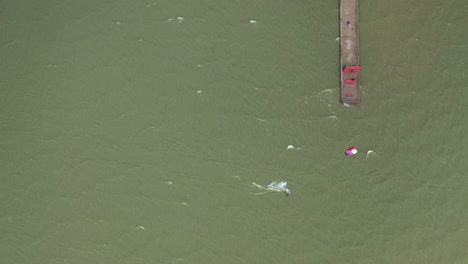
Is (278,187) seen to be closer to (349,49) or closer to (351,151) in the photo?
(351,151)

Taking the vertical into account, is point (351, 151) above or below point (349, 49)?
below

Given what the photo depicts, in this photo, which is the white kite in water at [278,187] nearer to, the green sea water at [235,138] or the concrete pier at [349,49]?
the green sea water at [235,138]

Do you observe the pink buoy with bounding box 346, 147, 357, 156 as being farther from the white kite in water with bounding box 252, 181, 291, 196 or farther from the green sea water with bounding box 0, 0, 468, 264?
the white kite in water with bounding box 252, 181, 291, 196

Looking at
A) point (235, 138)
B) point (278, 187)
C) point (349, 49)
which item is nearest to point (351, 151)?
point (278, 187)

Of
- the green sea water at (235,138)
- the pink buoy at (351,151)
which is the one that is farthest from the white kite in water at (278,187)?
the pink buoy at (351,151)

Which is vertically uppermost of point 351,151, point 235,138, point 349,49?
point 349,49
